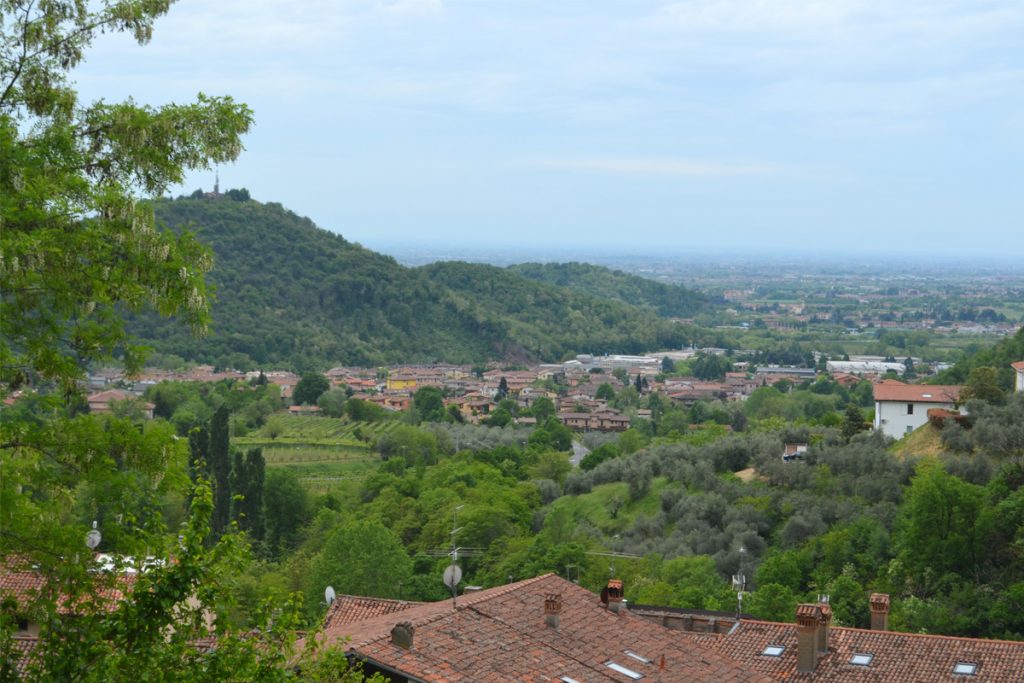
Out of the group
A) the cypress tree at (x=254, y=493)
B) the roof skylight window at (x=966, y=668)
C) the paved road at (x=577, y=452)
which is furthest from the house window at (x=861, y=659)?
the paved road at (x=577, y=452)

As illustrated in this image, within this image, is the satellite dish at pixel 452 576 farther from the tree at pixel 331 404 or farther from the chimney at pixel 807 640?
the tree at pixel 331 404

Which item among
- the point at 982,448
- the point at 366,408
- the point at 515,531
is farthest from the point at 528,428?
the point at 982,448

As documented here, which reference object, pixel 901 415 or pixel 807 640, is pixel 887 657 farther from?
pixel 901 415

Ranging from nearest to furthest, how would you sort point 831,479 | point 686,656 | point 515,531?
point 686,656 → point 831,479 → point 515,531

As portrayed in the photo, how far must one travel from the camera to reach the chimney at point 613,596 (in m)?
20.8

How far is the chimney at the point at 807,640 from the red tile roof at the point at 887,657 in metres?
0.12

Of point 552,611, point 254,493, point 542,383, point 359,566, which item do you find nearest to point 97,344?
point 552,611

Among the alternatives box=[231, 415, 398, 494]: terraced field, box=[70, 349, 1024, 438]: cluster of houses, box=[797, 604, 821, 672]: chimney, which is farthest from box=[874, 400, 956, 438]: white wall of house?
box=[70, 349, 1024, 438]: cluster of houses

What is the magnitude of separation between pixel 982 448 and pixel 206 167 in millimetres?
37204

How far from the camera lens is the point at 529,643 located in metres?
17.5

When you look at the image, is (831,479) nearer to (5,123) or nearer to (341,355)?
(5,123)

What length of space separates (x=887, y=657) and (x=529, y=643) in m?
6.06

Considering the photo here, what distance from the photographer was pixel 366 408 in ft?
319

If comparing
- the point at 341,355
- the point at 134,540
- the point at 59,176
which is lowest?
the point at 341,355
